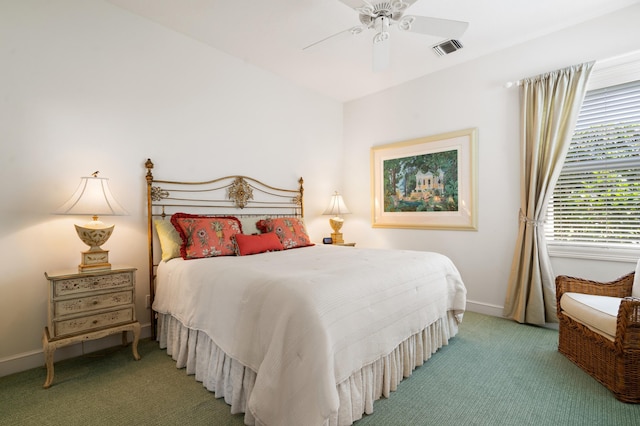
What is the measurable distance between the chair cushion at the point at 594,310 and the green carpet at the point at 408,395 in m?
0.37

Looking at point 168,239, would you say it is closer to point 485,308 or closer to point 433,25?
point 433,25

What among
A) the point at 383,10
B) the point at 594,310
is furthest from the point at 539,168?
the point at 383,10

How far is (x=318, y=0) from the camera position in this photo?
2545 mm

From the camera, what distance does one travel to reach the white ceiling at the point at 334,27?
2.65 metres

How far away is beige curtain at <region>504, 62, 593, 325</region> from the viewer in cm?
294

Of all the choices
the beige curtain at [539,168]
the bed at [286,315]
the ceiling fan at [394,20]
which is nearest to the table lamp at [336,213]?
the bed at [286,315]

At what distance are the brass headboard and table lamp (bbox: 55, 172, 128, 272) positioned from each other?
48 centimetres

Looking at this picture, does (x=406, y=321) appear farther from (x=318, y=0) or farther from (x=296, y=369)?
(x=318, y=0)

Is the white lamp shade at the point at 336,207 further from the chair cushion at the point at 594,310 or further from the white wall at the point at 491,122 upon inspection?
the chair cushion at the point at 594,310

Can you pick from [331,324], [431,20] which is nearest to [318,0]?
[431,20]

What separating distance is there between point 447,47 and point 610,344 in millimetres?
2907

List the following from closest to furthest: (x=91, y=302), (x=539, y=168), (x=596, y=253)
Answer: (x=91, y=302)
(x=596, y=253)
(x=539, y=168)

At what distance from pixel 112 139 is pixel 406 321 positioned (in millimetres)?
2802

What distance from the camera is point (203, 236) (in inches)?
105
